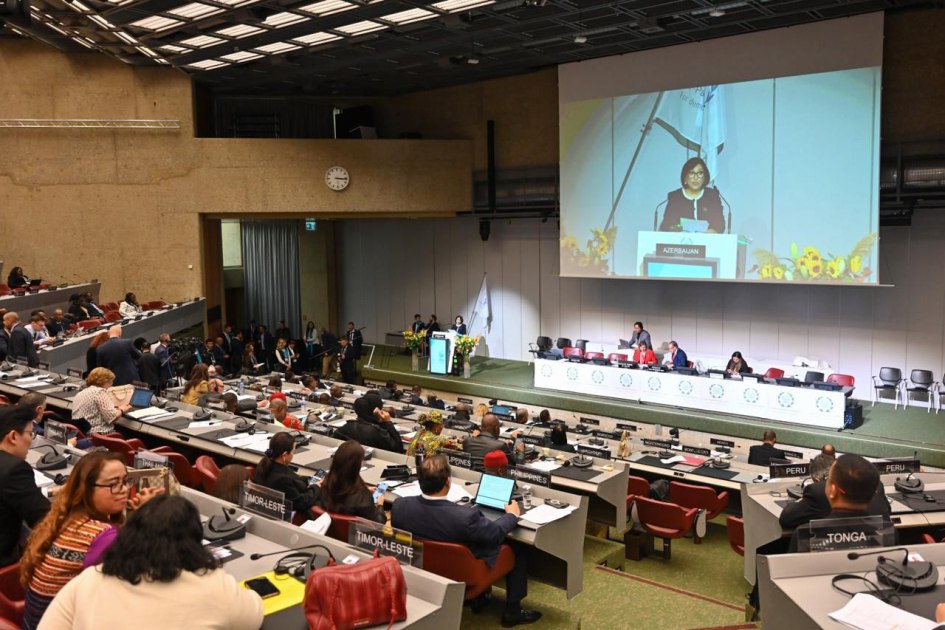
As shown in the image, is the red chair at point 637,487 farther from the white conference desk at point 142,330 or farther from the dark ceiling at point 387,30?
the dark ceiling at point 387,30

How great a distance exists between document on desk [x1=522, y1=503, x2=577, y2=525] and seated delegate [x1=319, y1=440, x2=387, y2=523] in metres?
0.91

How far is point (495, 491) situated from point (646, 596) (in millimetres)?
1394

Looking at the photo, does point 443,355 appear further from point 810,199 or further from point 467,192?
point 810,199

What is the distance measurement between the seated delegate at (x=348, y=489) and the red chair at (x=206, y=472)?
128cm

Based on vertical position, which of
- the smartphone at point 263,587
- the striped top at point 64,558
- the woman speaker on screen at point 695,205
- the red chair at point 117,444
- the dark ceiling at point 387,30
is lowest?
the red chair at point 117,444

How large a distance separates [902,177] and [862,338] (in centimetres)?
291

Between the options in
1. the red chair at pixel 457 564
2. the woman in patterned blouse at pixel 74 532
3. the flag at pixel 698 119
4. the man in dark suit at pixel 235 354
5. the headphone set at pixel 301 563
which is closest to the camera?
the woman in patterned blouse at pixel 74 532

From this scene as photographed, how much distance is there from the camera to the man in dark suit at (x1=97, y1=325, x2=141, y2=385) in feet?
30.8

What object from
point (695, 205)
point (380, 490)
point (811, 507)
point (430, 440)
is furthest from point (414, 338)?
point (811, 507)

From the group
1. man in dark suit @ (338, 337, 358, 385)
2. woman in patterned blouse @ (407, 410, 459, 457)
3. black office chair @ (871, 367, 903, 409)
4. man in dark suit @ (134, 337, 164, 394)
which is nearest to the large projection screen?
black office chair @ (871, 367, 903, 409)

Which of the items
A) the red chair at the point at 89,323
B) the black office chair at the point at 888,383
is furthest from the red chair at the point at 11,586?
the black office chair at the point at 888,383

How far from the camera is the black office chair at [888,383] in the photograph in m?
13.1

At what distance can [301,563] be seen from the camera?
135 inches

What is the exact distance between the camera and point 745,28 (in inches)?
526
